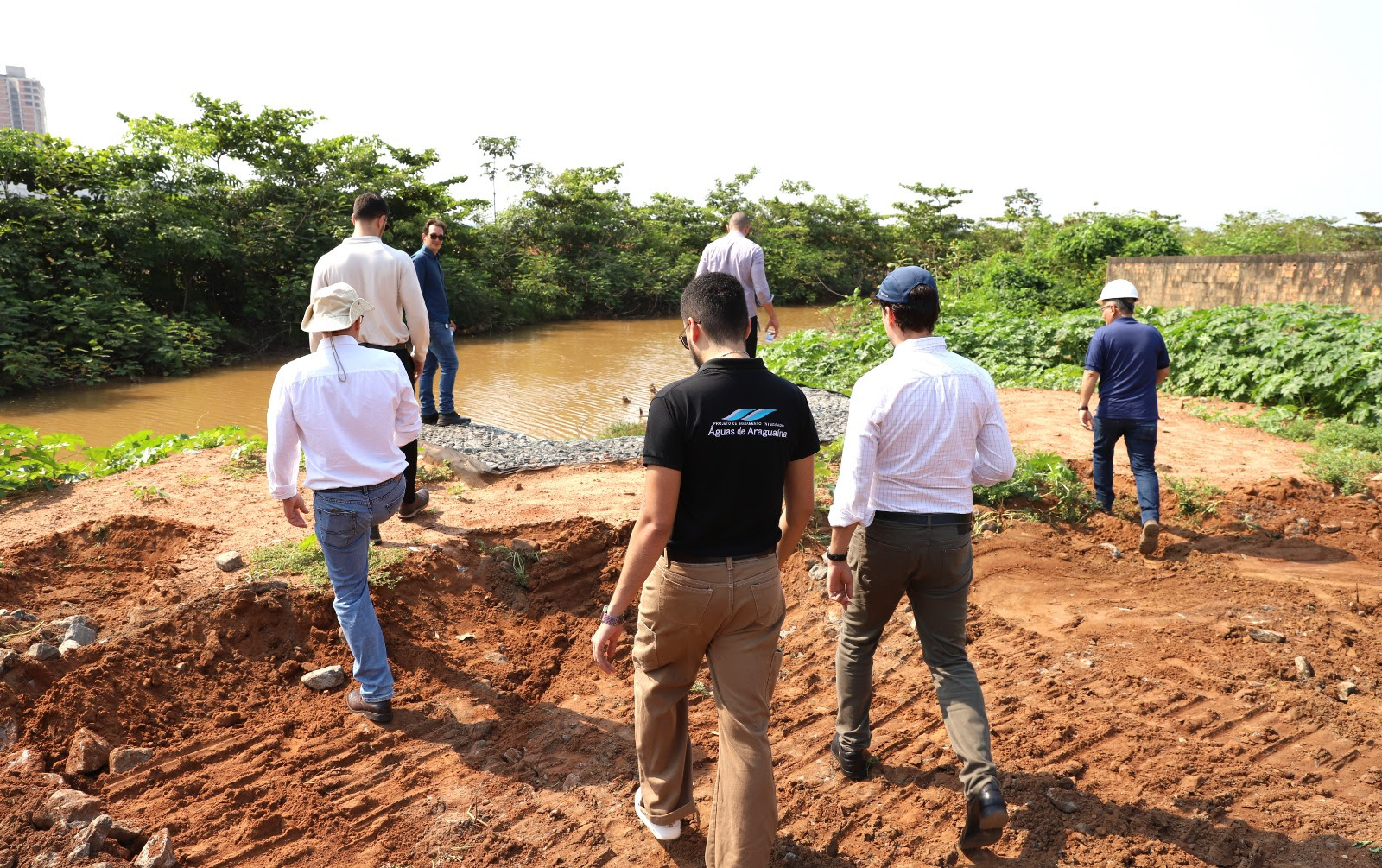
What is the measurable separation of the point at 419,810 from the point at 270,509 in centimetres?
365

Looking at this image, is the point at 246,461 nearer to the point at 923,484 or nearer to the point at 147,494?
the point at 147,494

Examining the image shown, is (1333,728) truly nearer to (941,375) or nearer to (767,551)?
(941,375)

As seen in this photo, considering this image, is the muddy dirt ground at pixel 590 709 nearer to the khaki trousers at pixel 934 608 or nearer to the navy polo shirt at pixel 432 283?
the khaki trousers at pixel 934 608

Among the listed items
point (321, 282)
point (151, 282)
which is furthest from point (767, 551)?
point (151, 282)

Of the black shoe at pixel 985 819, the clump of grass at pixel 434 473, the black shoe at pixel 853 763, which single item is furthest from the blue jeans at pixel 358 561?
the clump of grass at pixel 434 473

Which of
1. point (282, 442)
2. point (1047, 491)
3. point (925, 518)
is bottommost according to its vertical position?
point (1047, 491)

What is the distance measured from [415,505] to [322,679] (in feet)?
6.44

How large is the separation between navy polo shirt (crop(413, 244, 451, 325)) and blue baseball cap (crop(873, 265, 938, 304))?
5.11 metres

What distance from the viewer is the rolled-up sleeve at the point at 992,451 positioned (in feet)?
10.9

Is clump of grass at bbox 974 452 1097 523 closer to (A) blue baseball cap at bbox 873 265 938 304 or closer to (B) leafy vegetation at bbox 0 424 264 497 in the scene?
(A) blue baseball cap at bbox 873 265 938 304

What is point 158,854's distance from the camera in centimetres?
305

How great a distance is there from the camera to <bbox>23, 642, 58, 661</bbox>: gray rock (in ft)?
13.1

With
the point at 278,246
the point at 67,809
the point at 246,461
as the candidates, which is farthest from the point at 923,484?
the point at 278,246

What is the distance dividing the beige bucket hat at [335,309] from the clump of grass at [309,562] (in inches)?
64.9
